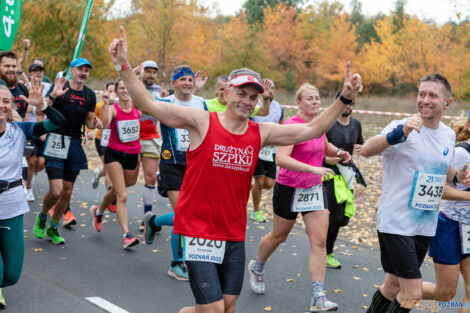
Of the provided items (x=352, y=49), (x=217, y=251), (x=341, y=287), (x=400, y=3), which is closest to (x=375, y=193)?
(x=341, y=287)

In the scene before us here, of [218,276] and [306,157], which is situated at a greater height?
[306,157]

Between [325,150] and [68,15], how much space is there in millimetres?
22773

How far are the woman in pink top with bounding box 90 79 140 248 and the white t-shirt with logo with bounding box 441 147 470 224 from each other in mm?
3947

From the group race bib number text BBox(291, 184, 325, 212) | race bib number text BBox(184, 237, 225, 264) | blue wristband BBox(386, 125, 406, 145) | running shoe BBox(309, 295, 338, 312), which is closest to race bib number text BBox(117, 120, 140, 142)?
race bib number text BBox(291, 184, 325, 212)

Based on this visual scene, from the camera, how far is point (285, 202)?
5434mm

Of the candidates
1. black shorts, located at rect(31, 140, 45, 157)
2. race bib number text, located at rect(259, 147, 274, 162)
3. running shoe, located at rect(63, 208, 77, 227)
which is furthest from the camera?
black shorts, located at rect(31, 140, 45, 157)

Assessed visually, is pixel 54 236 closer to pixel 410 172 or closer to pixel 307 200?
pixel 307 200

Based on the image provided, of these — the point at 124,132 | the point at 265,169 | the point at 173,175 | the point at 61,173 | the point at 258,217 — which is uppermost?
the point at 124,132

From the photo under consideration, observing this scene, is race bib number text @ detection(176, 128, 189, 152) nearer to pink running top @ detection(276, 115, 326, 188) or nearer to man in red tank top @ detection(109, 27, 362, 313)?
pink running top @ detection(276, 115, 326, 188)

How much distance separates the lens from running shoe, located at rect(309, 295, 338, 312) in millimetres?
5105

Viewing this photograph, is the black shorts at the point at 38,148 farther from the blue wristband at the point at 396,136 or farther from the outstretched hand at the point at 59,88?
the blue wristband at the point at 396,136

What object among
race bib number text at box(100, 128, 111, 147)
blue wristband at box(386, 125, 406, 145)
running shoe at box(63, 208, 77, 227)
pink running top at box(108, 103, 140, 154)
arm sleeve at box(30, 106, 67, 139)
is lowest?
running shoe at box(63, 208, 77, 227)

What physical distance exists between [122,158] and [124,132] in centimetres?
36

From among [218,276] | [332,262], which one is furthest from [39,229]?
[218,276]
